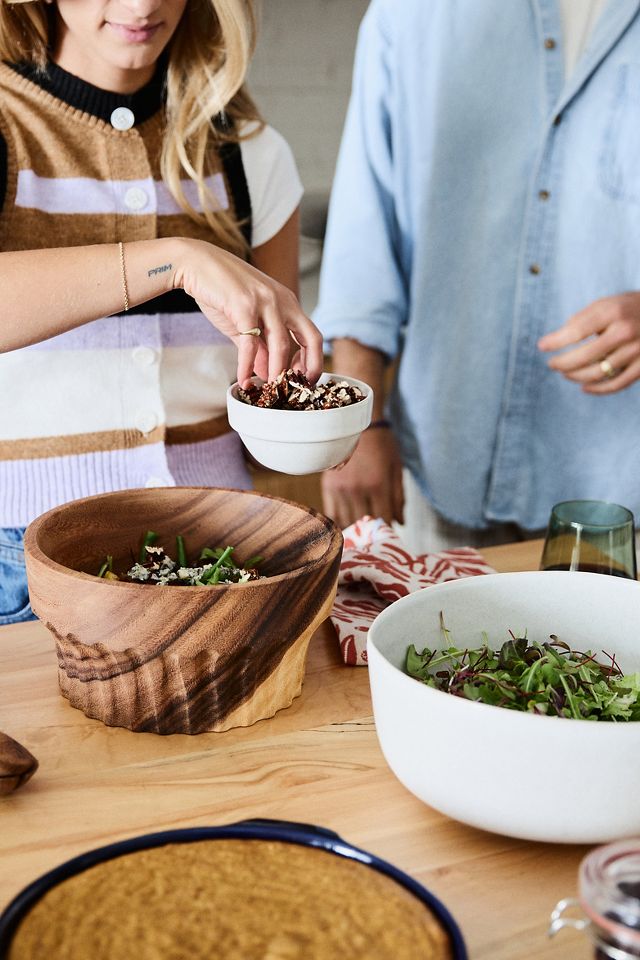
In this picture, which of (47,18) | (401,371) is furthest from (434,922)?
(401,371)

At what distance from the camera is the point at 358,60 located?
76.2 inches

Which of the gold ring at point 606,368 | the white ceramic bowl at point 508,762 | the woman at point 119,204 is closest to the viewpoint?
the white ceramic bowl at point 508,762

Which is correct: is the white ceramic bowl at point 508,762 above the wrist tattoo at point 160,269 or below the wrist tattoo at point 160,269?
below

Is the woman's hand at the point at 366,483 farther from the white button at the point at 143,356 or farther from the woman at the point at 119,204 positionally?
the white button at the point at 143,356

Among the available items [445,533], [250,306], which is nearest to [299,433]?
[250,306]

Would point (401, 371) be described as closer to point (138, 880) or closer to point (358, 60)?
point (358, 60)

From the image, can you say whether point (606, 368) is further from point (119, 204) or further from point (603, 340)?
point (119, 204)

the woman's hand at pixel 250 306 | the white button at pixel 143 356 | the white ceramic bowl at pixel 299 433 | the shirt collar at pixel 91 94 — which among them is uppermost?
the shirt collar at pixel 91 94

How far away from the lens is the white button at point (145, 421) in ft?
5.07

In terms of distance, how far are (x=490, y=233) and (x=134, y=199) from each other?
2.32ft

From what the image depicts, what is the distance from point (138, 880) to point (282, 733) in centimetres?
35

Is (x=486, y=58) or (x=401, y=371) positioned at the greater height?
(x=486, y=58)

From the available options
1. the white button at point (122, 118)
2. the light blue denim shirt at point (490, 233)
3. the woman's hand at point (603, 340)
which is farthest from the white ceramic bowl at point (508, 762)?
the light blue denim shirt at point (490, 233)

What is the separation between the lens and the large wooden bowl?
2.92 feet
